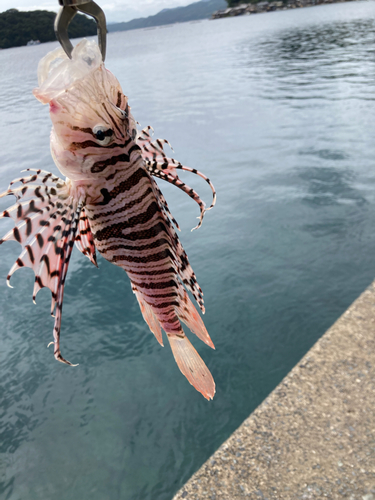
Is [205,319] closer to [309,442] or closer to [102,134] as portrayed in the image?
[309,442]

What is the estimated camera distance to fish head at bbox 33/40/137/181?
101 centimetres

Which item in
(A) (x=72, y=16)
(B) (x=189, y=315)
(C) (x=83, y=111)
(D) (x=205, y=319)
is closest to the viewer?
(A) (x=72, y=16)

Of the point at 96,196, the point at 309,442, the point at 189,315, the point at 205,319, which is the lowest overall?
the point at 205,319

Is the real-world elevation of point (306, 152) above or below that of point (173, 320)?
below

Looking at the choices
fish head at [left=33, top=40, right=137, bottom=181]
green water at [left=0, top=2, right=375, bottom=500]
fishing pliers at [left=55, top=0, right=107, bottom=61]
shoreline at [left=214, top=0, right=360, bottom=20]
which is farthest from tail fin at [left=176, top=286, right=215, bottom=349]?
shoreline at [left=214, top=0, right=360, bottom=20]

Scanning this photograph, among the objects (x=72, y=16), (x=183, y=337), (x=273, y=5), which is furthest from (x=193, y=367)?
(x=273, y=5)

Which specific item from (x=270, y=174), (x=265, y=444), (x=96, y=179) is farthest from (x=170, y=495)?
(x=270, y=174)

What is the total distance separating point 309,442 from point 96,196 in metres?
3.58

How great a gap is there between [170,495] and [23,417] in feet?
7.38

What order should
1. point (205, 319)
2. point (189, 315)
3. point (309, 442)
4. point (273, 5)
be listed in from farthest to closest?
1. point (273, 5)
2. point (205, 319)
3. point (309, 442)
4. point (189, 315)

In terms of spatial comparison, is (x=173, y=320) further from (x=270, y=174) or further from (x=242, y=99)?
(x=242, y=99)

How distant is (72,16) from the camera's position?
0.82 meters

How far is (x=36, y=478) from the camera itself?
4.55m

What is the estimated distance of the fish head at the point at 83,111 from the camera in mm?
1012
